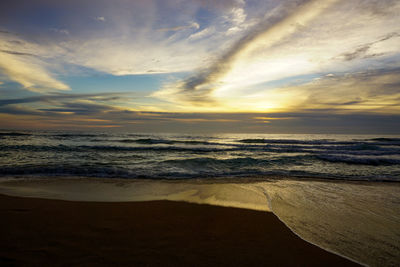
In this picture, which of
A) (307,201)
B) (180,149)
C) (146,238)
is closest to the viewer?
(146,238)

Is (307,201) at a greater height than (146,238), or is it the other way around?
(146,238)

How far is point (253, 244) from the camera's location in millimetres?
2748

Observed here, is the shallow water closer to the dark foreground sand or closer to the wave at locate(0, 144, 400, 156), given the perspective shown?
the dark foreground sand

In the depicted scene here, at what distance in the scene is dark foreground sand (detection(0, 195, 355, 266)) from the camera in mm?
2324

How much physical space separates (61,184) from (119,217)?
392 centimetres

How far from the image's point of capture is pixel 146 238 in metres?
2.82

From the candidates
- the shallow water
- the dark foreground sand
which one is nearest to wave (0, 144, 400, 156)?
the shallow water

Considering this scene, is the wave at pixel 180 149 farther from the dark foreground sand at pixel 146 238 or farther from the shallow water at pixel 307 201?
the dark foreground sand at pixel 146 238

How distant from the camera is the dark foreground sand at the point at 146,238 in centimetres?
232

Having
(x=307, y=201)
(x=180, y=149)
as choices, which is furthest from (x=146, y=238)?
(x=180, y=149)

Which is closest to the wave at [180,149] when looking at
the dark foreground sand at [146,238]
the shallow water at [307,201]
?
the shallow water at [307,201]

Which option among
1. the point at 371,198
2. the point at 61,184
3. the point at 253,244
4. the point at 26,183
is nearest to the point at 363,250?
the point at 253,244

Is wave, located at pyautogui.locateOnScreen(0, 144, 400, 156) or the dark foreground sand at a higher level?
the dark foreground sand

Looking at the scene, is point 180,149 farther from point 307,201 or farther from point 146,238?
point 146,238
